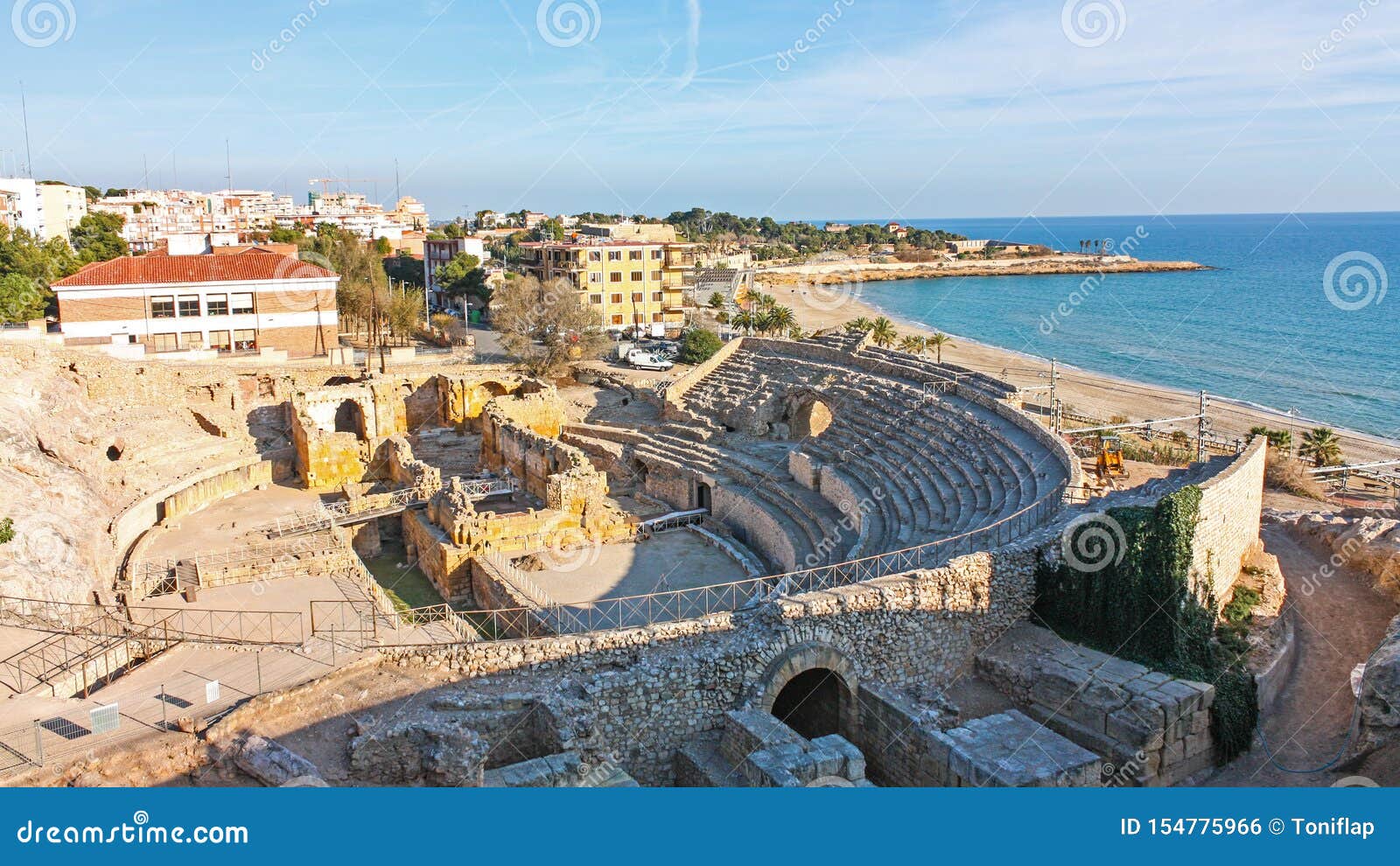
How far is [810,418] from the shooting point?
33.4 metres

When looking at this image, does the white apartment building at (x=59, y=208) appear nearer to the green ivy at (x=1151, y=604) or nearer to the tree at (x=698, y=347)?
the tree at (x=698, y=347)

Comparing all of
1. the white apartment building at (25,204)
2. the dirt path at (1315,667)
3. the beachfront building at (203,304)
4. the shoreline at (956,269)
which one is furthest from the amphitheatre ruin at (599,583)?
the shoreline at (956,269)

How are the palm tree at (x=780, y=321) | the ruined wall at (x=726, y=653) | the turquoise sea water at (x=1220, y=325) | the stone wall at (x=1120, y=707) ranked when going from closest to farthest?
the ruined wall at (x=726, y=653) < the stone wall at (x=1120, y=707) < the turquoise sea water at (x=1220, y=325) < the palm tree at (x=780, y=321)

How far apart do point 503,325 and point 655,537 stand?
2004cm

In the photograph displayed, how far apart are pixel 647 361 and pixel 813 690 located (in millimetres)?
30518

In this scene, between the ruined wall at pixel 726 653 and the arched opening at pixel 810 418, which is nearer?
the ruined wall at pixel 726 653

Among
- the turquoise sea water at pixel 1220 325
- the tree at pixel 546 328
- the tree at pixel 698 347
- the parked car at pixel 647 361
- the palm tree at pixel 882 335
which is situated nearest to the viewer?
the tree at pixel 546 328

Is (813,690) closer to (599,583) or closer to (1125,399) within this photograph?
(599,583)

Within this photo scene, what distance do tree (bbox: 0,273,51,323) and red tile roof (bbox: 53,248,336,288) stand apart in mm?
→ 2659

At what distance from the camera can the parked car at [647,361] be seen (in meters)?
44.8

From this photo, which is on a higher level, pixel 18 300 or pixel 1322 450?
pixel 18 300

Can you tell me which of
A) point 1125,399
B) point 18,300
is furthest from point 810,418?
point 18,300

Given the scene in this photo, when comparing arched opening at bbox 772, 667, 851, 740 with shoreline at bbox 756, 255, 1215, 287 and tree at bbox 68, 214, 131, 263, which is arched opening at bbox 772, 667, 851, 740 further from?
shoreline at bbox 756, 255, 1215, 287

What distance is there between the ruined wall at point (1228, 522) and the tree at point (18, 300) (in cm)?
4379
